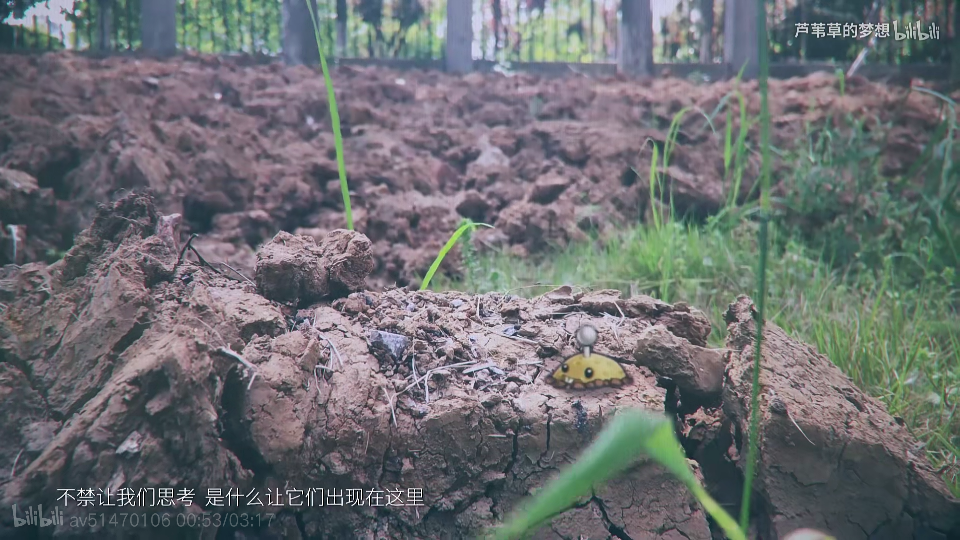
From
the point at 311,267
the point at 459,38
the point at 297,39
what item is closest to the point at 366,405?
the point at 311,267

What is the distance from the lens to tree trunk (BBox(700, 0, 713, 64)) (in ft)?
19.1

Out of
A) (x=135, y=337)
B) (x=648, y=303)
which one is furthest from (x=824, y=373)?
(x=135, y=337)

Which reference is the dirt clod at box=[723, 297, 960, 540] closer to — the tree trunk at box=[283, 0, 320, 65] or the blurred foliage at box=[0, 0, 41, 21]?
the blurred foliage at box=[0, 0, 41, 21]

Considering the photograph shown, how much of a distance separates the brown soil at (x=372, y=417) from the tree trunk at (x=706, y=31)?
4.80 metres

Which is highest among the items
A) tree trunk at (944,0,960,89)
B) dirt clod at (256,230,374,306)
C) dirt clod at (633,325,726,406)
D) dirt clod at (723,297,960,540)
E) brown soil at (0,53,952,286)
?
tree trunk at (944,0,960,89)

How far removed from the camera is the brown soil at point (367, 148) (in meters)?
3.09

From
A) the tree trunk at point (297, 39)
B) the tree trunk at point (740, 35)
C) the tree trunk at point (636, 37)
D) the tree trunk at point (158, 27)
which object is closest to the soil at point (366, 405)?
the tree trunk at point (297, 39)

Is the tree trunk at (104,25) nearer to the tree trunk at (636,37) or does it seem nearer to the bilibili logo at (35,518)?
the tree trunk at (636,37)

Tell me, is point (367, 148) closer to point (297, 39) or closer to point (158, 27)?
point (297, 39)

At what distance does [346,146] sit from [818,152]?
9.02 ft

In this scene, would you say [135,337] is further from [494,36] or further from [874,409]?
[494,36]

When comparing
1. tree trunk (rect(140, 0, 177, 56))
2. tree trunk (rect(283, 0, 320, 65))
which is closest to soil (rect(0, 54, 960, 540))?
tree trunk (rect(283, 0, 320, 65))

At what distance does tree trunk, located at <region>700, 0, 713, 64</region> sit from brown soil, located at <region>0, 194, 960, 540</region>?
Result: 4.80 m

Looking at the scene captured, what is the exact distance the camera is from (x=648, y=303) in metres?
1.86
